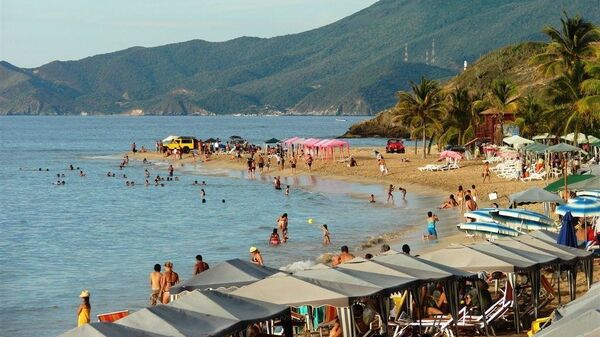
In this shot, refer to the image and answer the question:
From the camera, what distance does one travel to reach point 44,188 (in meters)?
65.8

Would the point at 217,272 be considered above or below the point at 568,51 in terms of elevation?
below

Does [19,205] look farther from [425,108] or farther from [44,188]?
[425,108]

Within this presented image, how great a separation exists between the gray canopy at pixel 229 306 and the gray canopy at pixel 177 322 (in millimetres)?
125

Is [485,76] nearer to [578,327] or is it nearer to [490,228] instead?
[490,228]

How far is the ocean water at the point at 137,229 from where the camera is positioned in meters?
25.0

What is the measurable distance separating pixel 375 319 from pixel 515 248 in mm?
2831

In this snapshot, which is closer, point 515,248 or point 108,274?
point 515,248

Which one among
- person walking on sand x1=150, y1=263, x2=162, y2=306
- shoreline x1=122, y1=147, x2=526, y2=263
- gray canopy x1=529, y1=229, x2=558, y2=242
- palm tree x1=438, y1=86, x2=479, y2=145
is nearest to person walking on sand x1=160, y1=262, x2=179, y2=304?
person walking on sand x1=150, y1=263, x2=162, y2=306

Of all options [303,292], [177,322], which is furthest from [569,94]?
[177,322]

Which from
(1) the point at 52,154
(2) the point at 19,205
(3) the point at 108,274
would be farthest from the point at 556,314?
(1) the point at 52,154

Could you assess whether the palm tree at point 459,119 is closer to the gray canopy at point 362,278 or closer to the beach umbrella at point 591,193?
the beach umbrella at point 591,193

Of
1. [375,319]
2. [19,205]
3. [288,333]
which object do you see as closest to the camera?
[288,333]

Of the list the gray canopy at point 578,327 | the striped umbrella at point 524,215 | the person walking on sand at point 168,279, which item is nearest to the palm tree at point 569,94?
the striped umbrella at point 524,215

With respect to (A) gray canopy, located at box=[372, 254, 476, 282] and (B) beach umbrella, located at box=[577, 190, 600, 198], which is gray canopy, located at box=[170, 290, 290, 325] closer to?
(A) gray canopy, located at box=[372, 254, 476, 282]
